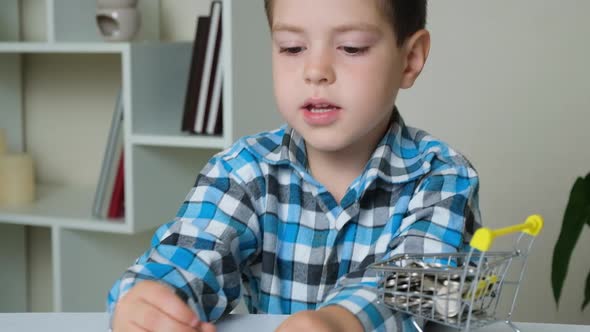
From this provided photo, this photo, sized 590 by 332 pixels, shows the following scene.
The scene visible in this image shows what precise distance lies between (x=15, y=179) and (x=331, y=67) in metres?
1.57

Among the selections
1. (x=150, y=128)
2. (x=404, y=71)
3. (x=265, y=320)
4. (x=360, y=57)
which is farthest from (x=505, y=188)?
(x=265, y=320)

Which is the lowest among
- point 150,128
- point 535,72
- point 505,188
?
point 505,188

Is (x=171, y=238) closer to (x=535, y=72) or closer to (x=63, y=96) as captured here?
(x=535, y=72)

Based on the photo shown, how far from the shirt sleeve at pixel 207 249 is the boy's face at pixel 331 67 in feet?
0.47

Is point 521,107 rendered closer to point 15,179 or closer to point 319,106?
point 319,106

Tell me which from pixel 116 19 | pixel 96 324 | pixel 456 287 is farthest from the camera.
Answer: pixel 116 19

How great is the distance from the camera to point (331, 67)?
99cm

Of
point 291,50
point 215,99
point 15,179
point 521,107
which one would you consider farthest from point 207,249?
point 15,179

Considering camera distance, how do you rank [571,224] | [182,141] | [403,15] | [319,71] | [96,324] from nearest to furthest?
[96,324] < [319,71] < [403,15] < [571,224] < [182,141]

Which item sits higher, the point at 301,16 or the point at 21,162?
the point at 301,16

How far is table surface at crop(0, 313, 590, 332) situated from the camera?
2.60 ft

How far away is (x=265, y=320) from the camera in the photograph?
2.67ft

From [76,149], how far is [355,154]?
1.62 metres

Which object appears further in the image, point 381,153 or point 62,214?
point 62,214
